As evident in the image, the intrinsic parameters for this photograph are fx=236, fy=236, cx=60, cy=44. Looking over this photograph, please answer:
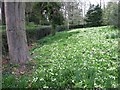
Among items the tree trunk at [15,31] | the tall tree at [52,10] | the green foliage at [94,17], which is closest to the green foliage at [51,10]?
the tall tree at [52,10]

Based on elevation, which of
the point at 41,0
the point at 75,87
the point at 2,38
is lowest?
the point at 75,87

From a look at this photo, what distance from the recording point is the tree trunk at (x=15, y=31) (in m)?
7.44

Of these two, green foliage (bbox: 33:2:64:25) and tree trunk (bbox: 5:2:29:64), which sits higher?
green foliage (bbox: 33:2:64:25)

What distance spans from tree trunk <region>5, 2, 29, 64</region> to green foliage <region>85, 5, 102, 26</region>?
26.4 metres

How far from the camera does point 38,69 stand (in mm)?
6660

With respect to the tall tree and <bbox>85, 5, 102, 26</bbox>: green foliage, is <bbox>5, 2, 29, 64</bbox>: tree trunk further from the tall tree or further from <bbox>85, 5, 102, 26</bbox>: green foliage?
<bbox>85, 5, 102, 26</bbox>: green foliage

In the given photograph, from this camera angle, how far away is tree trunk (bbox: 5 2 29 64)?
7.44 m

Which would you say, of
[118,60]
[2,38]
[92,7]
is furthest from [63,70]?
[92,7]

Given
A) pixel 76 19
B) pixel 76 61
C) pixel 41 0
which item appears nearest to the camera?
pixel 76 61

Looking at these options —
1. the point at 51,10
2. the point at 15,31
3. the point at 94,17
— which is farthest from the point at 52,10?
the point at 94,17

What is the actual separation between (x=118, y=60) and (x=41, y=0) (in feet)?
35.7

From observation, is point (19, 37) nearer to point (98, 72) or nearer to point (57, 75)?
point (57, 75)

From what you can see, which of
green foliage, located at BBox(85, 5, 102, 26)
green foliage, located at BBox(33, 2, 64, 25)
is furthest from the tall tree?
green foliage, located at BBox(85, 5, 102, 26)

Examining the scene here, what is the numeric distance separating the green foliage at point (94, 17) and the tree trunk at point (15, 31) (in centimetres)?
2636
